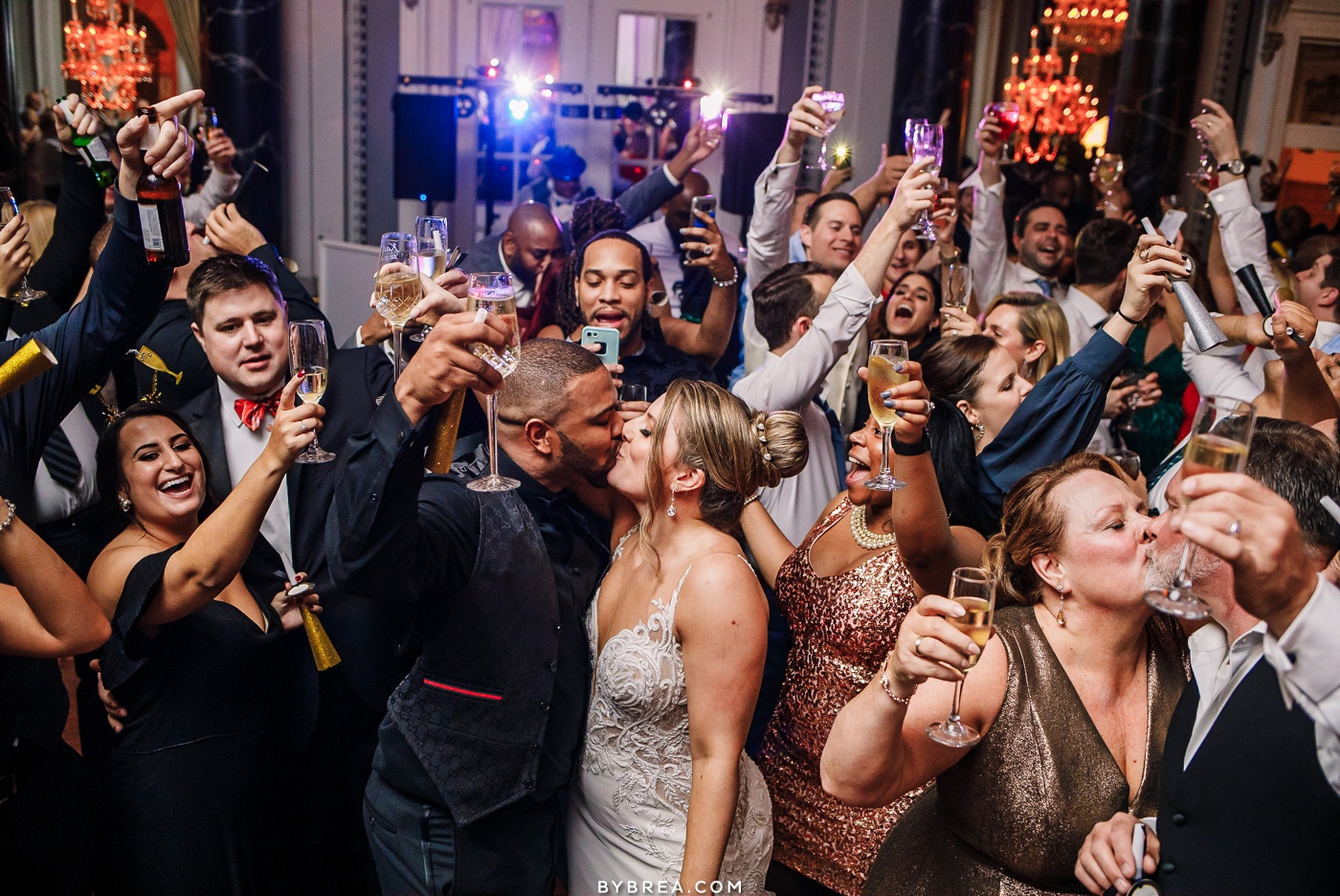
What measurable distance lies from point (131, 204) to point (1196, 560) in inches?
75.9

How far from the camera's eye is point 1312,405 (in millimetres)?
2467

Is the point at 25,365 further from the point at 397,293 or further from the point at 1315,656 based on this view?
the point at 1315,656

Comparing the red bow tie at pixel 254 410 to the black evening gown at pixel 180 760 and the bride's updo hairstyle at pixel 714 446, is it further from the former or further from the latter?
the bride's updo hairstyle at pixel 714 446

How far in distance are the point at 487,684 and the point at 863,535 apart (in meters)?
0.84

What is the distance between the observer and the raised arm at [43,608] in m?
1.65

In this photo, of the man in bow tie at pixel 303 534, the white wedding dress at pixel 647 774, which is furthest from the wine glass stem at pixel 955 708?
the man in bow tie at pixel 303 534

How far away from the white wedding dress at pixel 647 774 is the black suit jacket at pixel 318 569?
582 millimetres

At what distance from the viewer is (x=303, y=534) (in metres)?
2.44

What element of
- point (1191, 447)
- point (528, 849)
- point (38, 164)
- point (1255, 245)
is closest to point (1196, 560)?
point (1191, 447)

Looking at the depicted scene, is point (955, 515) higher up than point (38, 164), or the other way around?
point (38, 164)

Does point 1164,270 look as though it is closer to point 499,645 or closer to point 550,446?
point 550,446

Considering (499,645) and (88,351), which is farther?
(88,351)

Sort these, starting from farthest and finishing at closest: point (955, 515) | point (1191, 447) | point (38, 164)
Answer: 1. point (38, 164)
2. point (955, 515)
3. point (1191, 447)

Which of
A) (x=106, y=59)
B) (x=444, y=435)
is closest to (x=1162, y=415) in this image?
(x=444, y=435)
